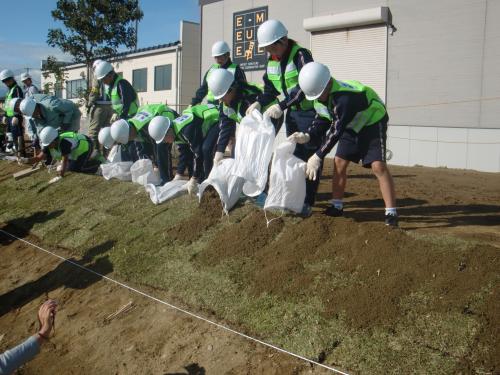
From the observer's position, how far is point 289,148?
4449 millimetres

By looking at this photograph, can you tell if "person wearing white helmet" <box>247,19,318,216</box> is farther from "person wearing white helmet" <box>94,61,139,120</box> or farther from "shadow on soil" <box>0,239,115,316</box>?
"person wearing white helmet" <box>94,61,139,120</box>

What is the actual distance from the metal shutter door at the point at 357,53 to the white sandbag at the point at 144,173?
852cm

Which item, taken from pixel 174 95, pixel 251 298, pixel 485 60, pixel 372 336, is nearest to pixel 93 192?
pixel 251 298

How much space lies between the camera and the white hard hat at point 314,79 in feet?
13.5

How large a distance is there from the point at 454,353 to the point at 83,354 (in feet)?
8.32

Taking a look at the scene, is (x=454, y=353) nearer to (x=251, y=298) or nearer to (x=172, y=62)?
(x=251, y=298)

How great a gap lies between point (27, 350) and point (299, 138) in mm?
2816

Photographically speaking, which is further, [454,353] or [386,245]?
[386,245]

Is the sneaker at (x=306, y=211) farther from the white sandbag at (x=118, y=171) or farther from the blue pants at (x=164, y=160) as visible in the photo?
the white sandbag at (x=118, y=171)

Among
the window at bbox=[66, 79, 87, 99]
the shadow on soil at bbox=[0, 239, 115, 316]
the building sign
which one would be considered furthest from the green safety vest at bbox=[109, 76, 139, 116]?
the window at bbox=[66, 79, 87, 99]

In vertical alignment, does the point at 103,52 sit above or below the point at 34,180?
above

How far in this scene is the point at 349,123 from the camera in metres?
4.41

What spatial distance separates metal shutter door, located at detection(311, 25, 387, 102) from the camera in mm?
13359

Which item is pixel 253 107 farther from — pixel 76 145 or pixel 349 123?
pixel 76 145
